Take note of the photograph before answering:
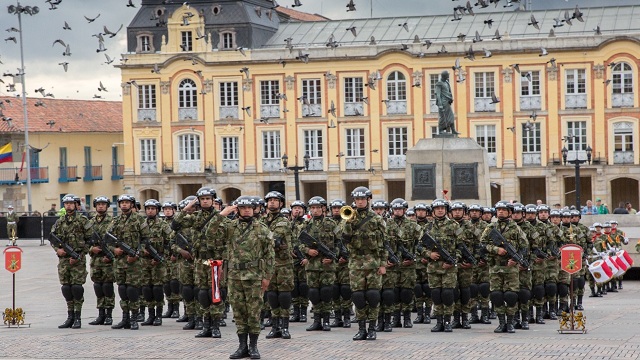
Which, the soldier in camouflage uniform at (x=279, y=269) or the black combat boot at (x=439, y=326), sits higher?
the soldier in camouflage uniform at (x=279, y=269)

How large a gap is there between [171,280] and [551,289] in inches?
258

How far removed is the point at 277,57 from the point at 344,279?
53.1 metres

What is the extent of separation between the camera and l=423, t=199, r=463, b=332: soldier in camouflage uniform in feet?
70.2

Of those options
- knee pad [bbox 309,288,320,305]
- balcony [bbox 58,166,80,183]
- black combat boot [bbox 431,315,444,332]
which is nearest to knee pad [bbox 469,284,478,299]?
black combat boot [bbox 431,315,444,332]

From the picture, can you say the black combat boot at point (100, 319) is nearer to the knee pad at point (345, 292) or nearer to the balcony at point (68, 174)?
the knee pad at point (345, 292)

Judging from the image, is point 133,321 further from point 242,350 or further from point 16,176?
point 16,176

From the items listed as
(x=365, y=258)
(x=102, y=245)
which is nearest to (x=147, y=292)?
(x=102, y=245)

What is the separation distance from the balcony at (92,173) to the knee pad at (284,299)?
216 feet

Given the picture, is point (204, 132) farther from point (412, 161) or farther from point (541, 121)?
point (412, 161)

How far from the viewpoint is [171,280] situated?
23.7m

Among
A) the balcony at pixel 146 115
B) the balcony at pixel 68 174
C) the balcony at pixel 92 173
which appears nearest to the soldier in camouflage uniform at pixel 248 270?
the balcony at pixel 146 115

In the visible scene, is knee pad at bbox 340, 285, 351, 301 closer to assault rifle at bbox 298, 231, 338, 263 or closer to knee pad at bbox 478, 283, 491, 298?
assault rifle at bbox 298, 231, 338, 263

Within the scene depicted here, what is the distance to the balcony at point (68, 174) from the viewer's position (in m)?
82.4

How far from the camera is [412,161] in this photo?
4012 centimetres
